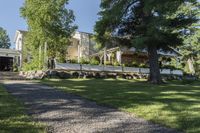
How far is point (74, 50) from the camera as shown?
147 ft

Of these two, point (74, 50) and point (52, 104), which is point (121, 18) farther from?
point (74, 50)

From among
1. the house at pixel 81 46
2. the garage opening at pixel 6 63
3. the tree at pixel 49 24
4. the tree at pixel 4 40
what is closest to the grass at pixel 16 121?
the tree at pixel 49 24

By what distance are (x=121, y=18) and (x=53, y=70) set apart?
6.72 m

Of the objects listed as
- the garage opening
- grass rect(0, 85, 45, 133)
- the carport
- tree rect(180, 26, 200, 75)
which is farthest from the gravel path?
the carport

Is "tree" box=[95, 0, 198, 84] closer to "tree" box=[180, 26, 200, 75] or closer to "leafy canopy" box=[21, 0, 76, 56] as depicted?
"leafy canopy" box=[21, 0, 76, 56]

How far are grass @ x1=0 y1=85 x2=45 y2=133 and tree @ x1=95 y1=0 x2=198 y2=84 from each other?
40.8 feet

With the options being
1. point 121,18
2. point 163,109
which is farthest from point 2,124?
point 121,18

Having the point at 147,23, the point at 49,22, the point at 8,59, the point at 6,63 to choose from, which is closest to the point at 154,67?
the point at 147,23

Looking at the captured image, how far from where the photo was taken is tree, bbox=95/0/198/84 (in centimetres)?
2005

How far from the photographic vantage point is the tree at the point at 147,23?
2005 cm

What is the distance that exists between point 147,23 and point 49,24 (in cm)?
1147

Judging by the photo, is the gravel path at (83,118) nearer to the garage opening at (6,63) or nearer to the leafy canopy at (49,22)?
the leafy canopy at (49,22)

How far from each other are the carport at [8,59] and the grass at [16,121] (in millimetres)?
33508

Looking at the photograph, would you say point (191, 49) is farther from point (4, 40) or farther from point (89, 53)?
point (4, 40)
